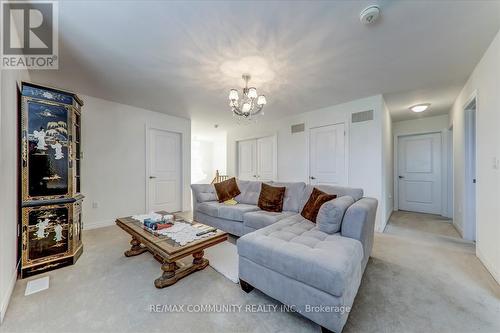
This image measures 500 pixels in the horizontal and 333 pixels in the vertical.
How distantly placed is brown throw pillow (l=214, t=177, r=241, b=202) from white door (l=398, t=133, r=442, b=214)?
176 inches

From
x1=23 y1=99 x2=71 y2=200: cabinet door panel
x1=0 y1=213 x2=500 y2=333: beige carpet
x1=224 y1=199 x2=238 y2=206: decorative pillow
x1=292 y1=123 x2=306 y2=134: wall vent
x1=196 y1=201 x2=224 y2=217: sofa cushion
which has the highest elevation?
x1=292 y1=123 x2=306 y2=134: wall vent

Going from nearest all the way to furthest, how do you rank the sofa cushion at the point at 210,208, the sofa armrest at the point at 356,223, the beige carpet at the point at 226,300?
the beige carpet at the point at 226,300 → the sofa armrest at the point at 356,223 → the sofa cushion at the point at 210,208

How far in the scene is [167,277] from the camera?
187 centimetres

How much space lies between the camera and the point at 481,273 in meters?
2.11

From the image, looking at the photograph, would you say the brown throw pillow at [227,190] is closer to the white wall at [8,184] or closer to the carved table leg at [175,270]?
the carved table leg at [175,270]

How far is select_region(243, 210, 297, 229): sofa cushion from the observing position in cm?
264

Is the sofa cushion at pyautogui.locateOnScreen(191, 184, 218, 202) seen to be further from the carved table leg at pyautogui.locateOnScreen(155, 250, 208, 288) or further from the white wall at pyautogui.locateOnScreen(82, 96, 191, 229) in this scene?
the carved table leg at pyautogui.locateOnScreen(155, 250, 208, 288)

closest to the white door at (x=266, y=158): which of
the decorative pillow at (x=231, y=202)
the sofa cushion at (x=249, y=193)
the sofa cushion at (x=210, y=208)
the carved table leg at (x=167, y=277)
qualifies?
the sofa cushion at (x=249, y=193)

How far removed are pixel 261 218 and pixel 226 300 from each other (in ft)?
3.87

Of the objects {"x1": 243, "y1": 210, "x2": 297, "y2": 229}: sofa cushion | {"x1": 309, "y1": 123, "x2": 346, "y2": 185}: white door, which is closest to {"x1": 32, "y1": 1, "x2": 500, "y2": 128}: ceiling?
{"x1": 309, "y1": 123, "x2": 346, "y2": 185}: white door

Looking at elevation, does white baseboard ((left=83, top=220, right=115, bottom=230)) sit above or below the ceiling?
below

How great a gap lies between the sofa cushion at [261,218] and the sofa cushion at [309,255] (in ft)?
2.10

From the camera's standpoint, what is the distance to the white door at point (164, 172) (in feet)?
14.7

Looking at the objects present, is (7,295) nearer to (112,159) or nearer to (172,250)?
(172,250)
